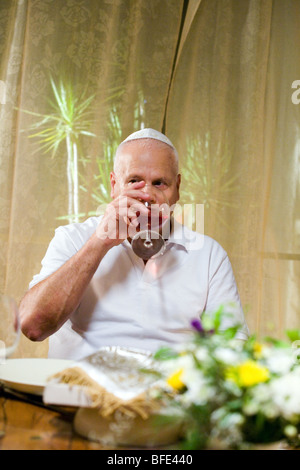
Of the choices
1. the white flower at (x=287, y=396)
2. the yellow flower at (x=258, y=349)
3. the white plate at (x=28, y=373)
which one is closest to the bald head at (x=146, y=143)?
the white plate at (x=28, y=373)

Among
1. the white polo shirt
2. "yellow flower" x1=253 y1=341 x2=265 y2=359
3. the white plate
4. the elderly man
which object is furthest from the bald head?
"yellow flower" x1=253 y1=341 x2=265 y2=359

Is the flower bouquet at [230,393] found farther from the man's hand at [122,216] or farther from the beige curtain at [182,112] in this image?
the beige curtain at [182,112]

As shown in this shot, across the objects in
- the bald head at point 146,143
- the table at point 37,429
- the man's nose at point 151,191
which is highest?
the bald head at point 146,143

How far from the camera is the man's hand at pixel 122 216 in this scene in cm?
156

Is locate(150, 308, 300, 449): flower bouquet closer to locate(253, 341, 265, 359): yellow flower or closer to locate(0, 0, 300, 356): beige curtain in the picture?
locate(253, 341, 265, 359): yellow flower

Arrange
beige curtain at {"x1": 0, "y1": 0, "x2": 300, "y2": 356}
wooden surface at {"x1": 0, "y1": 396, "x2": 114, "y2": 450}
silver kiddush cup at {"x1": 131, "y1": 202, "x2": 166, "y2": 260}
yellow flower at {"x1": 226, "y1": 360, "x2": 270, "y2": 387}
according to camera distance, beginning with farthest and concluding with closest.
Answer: beige curtain at {"x1": 0, "y1": 0, "x2": 300, "y2": 356} → silver kiddush cup at {"x1": 131, "y1": 202, "x2": 166, "y2": 260} → wooden surface at {"x1": 0, "y1": 396, "x2": 114, "y2": 450} → yellow flower at {"x1": 226, "y1": 360, "x2": 270, "y2": 387}

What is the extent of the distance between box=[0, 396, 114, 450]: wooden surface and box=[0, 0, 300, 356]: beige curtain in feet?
5.35

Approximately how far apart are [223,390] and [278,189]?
249cm

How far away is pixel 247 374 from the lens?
1.99ft

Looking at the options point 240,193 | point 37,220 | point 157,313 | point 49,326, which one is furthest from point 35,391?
point 240,193

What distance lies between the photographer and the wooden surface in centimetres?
73

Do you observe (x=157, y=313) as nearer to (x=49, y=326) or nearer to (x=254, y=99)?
(x=49, y=326)

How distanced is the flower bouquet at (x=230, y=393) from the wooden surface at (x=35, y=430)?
0.17m

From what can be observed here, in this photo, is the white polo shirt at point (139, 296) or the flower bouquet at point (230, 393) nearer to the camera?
the flower bouquet at point (230, 393)
